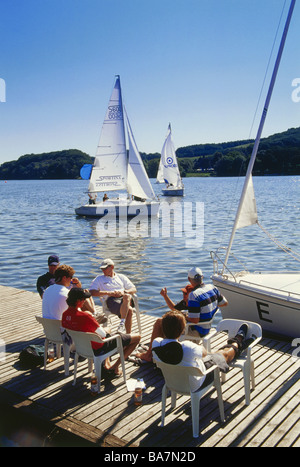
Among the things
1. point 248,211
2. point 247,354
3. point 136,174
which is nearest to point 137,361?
point 247,354

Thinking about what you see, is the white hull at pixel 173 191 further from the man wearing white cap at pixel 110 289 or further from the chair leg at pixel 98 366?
the chair leg at pixel 98 366

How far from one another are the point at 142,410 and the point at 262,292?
3.73 m

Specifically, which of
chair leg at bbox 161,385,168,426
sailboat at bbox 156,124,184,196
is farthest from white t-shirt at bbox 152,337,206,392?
sailboat at bbox 156,124,184,196

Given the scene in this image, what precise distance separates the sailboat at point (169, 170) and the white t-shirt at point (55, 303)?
49.3m

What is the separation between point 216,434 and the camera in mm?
4414

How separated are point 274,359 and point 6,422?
403 centimetres

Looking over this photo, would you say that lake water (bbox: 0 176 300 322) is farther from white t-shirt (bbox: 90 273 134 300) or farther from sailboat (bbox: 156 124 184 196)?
sailboat (bbox: 156 124 184 196)

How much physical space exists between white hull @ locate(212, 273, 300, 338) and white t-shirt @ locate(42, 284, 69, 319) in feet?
12.4

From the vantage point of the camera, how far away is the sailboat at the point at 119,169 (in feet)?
99.9

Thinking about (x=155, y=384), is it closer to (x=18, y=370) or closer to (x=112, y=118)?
(x=18, y=370)

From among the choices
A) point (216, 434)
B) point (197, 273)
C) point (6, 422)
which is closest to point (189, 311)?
point (197, 273)

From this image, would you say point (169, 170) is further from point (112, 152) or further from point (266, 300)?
point (266, 300)

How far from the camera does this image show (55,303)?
5930 millimetres

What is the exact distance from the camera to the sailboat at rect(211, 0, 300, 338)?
7461mm
